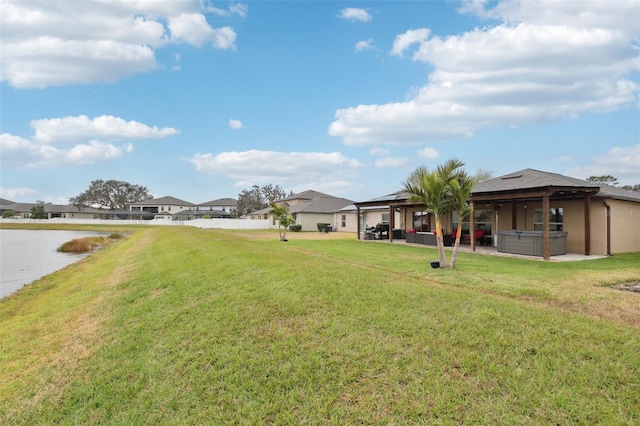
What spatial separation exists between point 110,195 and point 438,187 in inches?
3867

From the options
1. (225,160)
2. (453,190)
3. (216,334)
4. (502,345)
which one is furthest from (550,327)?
(225,160)

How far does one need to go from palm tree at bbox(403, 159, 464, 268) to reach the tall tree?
94.9 metres

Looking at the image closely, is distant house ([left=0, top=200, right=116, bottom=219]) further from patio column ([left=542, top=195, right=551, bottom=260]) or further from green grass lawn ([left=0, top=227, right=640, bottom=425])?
patio column ([left=542, top=195, right=551, bottom=260])

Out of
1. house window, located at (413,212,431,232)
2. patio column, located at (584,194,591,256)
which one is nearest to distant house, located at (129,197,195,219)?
house window, located at (413,212,431,232)

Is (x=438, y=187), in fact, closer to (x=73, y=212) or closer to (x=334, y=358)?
(x=334, y=358)

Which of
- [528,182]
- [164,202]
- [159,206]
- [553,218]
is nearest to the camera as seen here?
[528,182]

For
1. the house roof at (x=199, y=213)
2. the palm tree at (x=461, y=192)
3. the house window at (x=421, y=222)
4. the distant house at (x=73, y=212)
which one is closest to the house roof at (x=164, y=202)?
the distant house at (x=73, y=212)

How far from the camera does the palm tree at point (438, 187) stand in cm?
962

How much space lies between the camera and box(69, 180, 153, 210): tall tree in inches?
3457

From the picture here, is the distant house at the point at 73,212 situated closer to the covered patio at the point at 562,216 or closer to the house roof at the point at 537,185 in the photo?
the house roof at the point at 537,185

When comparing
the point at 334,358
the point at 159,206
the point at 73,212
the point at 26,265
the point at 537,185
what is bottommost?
the point at 26,265

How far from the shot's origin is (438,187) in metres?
9.69

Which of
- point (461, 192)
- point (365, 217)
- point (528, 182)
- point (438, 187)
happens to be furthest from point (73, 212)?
point (461, 192)

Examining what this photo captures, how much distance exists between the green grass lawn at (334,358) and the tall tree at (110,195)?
94504 millimetres
